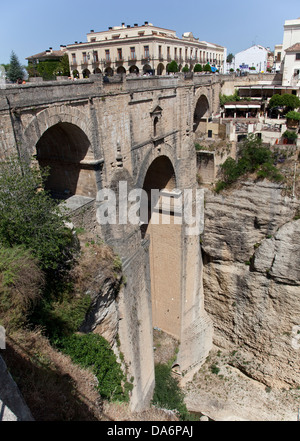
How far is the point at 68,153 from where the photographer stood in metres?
8.88

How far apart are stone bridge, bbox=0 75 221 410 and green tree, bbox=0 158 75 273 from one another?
49cm

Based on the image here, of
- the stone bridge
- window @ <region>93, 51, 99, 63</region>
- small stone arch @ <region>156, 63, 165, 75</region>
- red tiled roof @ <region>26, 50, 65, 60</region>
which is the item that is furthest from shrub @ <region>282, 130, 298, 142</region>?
red tiled roof @ <region>26, 50, 65, 60</region>

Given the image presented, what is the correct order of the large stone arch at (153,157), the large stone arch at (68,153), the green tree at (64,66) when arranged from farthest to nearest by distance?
the green tree at (64,66), the large stone arch at (153,157), the large stone arch at (68,153)

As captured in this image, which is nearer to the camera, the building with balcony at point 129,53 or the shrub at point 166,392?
the shrub at point 166,392

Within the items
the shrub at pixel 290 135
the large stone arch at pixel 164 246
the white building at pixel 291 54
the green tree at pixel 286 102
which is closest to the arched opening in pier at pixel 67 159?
the large stone arch at pixel 164 246

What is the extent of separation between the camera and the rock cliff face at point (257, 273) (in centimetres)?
1373

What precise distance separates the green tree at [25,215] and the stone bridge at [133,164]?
492mm

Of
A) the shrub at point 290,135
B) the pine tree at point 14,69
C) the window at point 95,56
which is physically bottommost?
the shrub at point 290,135

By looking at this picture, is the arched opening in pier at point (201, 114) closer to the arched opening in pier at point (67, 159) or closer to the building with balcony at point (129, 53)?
the building with balcony at point (129, 53)

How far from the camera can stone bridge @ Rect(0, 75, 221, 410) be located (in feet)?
23.3

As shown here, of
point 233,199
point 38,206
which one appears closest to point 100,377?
point 38,206

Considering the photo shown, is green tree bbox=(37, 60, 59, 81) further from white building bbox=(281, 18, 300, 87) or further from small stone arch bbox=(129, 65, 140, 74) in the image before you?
white building bbox=(281, 18, 300, 87)

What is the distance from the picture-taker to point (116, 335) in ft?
31.6

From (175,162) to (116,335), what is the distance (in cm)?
716
